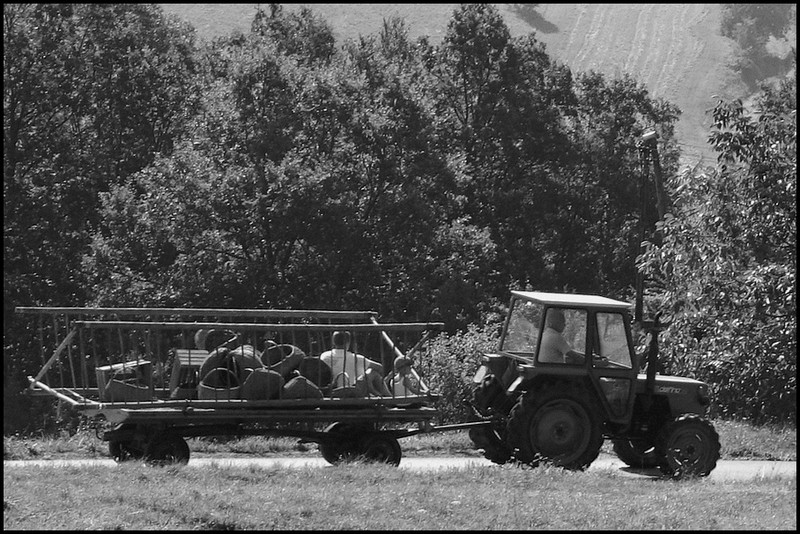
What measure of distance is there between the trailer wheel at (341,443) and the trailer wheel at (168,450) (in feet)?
4.91

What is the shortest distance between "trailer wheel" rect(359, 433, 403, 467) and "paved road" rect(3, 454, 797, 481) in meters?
0.18

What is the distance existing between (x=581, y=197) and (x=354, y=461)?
27268 mm

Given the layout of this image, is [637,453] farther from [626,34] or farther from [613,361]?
[626,34]

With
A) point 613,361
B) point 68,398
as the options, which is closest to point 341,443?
point 68,398

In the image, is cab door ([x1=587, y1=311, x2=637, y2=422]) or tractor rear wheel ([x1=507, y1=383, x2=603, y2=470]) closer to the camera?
tractor rear wheel ([x1=507, y1=383, x2=603, y2=470])

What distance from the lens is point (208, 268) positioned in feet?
85.6

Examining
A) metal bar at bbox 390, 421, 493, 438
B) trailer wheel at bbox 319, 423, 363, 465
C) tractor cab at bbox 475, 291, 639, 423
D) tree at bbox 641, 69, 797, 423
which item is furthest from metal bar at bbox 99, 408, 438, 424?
tree at bbox 641, 69, 797, 423

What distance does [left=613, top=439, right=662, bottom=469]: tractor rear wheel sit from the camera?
41.8ft

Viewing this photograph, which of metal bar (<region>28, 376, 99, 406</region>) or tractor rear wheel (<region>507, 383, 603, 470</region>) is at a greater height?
metal bar (<region>28, 376, 99, 406</region>)

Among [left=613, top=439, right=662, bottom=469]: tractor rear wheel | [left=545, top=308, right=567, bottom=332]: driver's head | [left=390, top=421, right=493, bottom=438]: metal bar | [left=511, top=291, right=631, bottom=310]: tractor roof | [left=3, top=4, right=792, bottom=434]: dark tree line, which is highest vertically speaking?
[left=3, top=4, right=792, bottom=434]: dark tree line

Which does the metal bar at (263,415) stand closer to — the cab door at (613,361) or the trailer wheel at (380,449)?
the trailer wheel at (380,449)

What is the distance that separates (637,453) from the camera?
13.0 m

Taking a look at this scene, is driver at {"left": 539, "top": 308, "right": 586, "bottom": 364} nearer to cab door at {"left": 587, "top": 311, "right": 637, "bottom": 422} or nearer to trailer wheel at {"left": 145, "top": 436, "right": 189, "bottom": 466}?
cab door at {"left": 587, "top": 311, "right": 637, "bottom": 422}

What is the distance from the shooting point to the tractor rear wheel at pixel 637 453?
12.8 m
